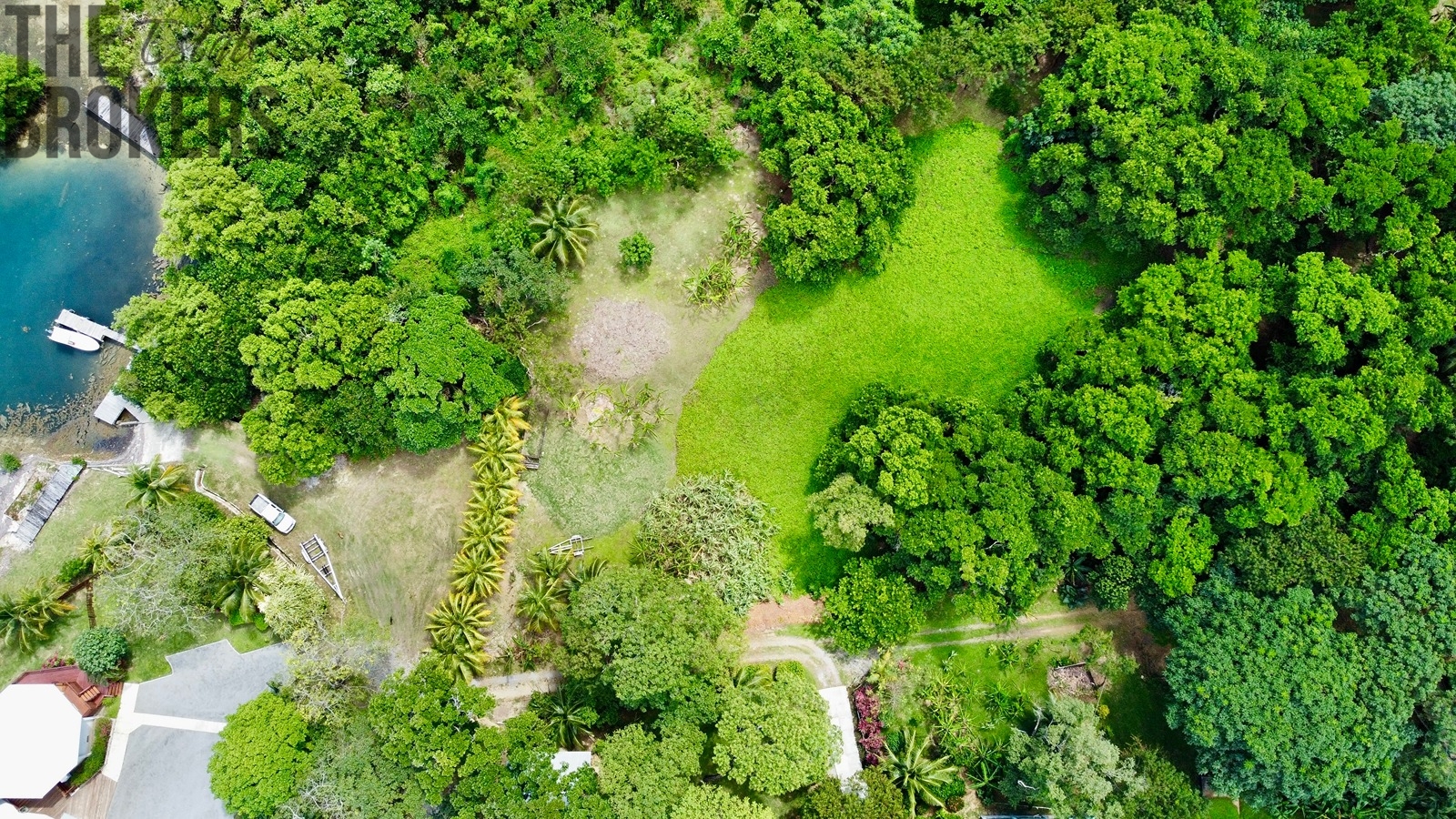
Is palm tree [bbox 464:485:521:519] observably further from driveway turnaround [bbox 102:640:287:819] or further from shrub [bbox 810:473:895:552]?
shrub [bbox 810:473:895:552]

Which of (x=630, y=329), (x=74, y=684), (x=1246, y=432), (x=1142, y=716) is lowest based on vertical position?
(x=74, y=684)

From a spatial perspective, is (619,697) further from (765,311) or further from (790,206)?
(790,206)

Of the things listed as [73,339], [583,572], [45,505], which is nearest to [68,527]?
[45,505]

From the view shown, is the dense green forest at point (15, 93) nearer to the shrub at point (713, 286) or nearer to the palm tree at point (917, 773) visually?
the shrub at point (713, 286)

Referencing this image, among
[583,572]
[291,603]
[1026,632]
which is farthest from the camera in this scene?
[1026,632]

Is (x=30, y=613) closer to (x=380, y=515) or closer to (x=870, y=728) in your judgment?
(x=380, y=515)

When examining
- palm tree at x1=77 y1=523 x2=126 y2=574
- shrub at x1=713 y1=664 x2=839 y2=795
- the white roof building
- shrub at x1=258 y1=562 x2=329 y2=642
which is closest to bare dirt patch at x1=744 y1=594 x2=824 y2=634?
shrub at x1=713 y1=664 x2=839 y2=795
